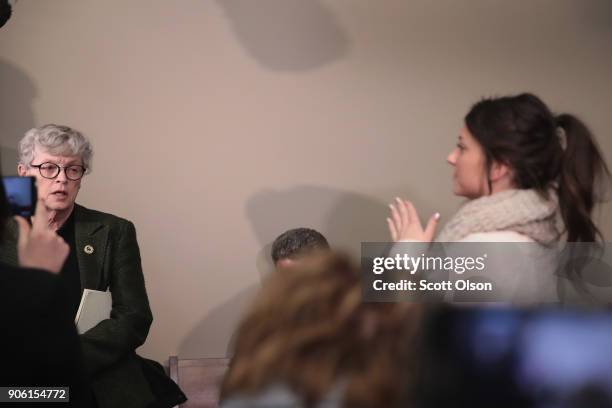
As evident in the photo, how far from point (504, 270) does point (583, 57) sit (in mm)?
1815

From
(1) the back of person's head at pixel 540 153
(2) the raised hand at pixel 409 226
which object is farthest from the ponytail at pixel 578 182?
(2) the raised hand at pixel 409 226

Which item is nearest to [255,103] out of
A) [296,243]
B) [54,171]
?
[296,243]

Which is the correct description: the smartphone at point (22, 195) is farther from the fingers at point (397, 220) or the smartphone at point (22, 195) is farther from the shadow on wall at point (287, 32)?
the shadow on wall at point (287, 32)

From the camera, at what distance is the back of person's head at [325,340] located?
2.84 ft

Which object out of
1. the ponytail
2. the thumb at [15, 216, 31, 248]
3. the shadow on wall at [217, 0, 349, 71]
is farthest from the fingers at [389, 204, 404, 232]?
the shadow on wall at [217, 0, 349, 71]

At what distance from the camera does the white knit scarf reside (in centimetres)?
179

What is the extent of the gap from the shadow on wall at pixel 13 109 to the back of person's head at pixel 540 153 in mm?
1757

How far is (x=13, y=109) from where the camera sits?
2939 millimetres

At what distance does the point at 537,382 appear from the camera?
35.0 inches

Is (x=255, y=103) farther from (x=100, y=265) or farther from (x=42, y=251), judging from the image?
(x=42, y=251)

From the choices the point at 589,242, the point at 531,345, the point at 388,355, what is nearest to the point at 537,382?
the point at 531,345

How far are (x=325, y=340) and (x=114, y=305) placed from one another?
1.60 meters

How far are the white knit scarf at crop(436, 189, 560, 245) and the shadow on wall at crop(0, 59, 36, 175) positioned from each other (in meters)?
1.77

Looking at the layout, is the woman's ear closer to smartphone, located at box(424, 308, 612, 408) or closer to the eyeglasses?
smartphone, located at box(424, 308, 612, 408)
